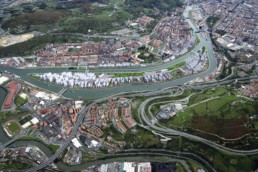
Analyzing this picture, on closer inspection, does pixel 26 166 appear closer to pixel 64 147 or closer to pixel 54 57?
pixel 64 147

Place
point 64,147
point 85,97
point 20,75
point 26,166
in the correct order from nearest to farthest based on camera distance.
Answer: point 26,166 → point 64,147 → point 85,97 → point 20,75

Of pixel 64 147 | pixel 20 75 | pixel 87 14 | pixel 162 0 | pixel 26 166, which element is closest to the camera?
pixel 26 166

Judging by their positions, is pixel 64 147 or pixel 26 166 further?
pixel 64 147

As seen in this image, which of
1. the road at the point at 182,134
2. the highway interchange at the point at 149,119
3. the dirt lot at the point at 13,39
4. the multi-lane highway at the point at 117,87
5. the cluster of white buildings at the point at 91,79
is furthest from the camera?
the dirt lot at the point at 13,39

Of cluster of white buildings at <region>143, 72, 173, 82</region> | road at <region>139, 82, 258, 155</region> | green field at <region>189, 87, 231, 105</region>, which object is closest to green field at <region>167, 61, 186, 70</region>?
cluster of white buildings at <region>143, 72, 173, 82</region>

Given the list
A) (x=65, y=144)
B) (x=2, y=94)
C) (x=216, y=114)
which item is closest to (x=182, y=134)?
(x=216, y=114)

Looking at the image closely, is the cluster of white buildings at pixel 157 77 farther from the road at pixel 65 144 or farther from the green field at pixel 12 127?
the green field at pixel 12 127

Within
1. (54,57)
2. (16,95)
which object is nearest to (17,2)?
(54,57)

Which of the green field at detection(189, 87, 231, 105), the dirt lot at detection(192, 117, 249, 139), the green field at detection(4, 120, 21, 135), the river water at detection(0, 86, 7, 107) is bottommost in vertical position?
the river water at detection(0, 86, 7, 107)

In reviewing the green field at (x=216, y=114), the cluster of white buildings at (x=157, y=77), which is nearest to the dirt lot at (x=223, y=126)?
the green field at (x=216, y=114)

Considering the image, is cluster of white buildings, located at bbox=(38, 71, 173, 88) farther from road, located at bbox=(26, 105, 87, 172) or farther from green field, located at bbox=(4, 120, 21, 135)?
green field, located at bbox=(4, 120, 21, 135)

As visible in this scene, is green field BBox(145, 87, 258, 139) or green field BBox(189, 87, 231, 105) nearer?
green field BBox(145, 87, 258, 139)
